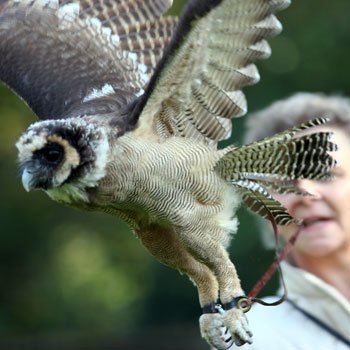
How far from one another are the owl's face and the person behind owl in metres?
1.08

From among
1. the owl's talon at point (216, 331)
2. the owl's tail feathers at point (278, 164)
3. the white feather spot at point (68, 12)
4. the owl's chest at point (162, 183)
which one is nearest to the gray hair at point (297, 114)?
the owl's tail feathers at point (278, 164)

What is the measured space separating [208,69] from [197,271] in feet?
3.06

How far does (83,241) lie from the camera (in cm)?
2164

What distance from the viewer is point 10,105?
2133 cm

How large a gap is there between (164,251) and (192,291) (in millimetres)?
7641

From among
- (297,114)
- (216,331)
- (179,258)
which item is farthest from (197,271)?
(297,114)

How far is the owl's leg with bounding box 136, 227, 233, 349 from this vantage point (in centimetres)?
633

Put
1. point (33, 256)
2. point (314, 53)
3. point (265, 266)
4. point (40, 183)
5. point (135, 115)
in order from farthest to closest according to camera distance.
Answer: point (33, 256)
point (314, 53)
point (265, 266)
point (135, 115)
point (40, 183)

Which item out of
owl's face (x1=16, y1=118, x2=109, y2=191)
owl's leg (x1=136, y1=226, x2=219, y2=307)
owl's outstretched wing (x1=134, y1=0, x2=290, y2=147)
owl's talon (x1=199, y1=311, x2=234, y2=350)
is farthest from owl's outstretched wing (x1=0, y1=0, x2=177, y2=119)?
owl's talon (x1=199, y1=311, x2=234, y2=350)

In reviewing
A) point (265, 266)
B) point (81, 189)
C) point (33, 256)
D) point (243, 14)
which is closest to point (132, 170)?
point (81, 189)

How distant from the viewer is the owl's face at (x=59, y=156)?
5.84 meters

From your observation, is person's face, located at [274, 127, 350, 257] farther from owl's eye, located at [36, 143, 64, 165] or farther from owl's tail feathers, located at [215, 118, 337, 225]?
owl's eye, located at [36, 143, 64, 165]

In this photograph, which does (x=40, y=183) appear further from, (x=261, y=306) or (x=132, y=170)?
(x=261, y=306)

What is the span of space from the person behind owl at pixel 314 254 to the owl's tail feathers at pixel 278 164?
126 millimetres
